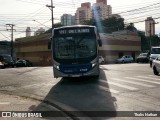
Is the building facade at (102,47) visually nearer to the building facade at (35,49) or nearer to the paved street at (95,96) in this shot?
the building facade at (35,49)

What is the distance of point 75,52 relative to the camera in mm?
19062

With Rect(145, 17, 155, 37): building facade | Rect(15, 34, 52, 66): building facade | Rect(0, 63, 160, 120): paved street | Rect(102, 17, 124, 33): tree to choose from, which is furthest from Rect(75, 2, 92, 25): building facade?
Rect(0, 63, 160, 120): paved street

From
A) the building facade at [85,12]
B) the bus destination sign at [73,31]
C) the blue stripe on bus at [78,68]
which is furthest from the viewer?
the building facade at [85,12]

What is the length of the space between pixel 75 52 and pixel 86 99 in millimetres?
5925

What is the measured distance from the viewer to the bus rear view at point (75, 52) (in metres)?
18.8

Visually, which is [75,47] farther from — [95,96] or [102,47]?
[102,47]

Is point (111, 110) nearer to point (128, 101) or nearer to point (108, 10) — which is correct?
point (128, 101)

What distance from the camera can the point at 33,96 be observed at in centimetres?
1493

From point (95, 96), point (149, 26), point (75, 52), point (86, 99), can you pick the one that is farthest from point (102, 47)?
point (86, 99)

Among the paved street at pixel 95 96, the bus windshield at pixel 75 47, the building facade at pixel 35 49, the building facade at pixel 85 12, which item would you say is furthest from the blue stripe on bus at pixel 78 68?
the building facade at pixel 35 49

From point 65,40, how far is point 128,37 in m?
62.3

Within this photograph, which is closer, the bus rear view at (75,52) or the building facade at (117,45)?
the bus rear view at (75,52)

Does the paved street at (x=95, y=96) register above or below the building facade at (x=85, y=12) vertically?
below

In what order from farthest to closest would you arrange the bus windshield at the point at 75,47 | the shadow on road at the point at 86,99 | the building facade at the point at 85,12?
the building facade at the point at 85,12, the bus windshield at the point at 75,47, the shadow on road at the point at 86,99
